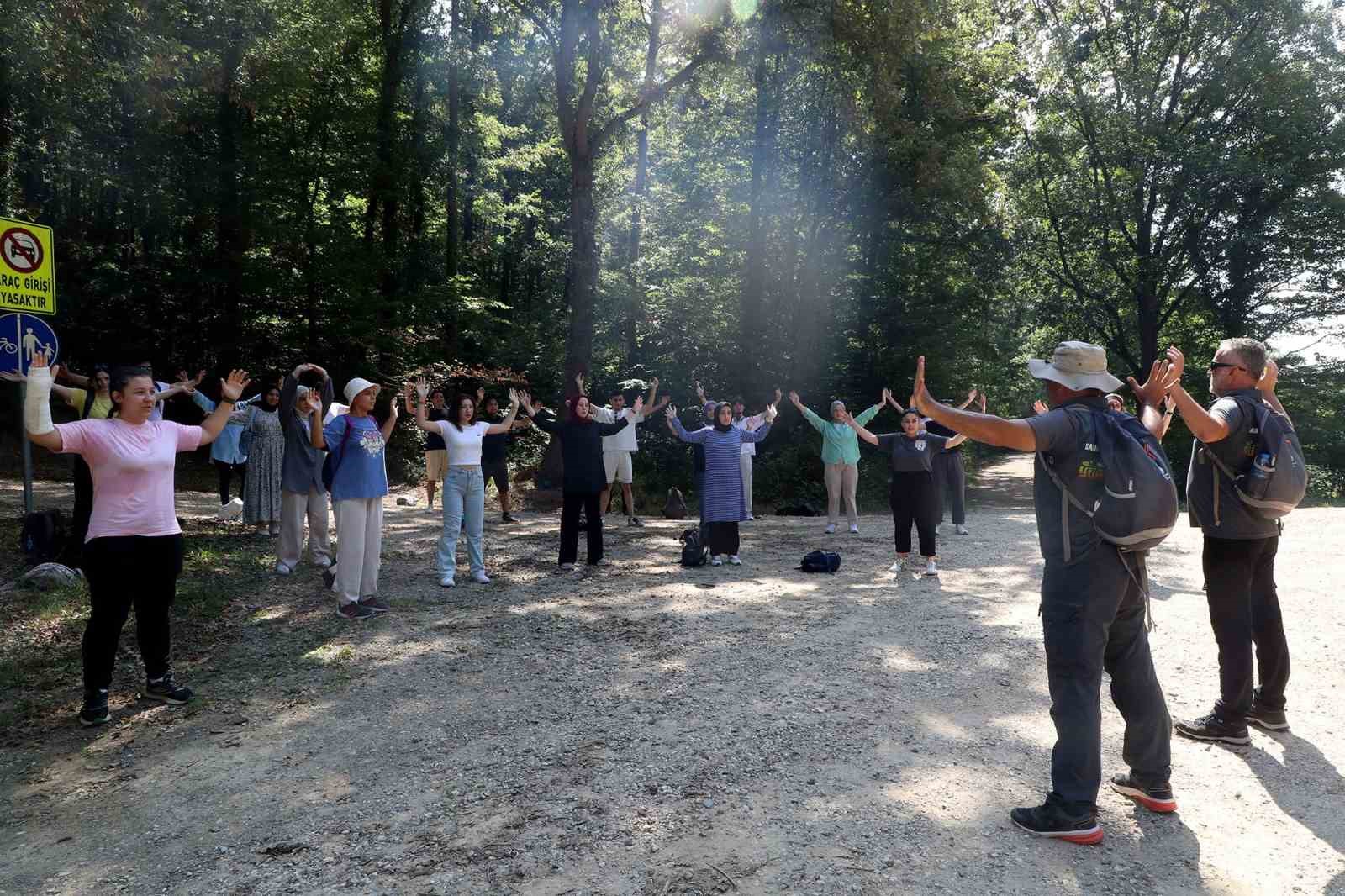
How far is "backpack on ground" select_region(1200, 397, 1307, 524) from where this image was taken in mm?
4652

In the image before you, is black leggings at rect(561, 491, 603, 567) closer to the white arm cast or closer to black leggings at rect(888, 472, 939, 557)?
black leggings at rect(888, 472, 939, 557)

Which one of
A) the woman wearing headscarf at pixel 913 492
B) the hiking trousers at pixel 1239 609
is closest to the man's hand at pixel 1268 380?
the hiking trousers at pixel 1239 609

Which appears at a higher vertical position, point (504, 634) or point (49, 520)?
point (49, 520)

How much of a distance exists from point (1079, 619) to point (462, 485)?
269 inches

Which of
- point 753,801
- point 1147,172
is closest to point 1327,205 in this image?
point 1147,172

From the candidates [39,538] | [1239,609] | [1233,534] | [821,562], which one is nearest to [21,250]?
[39,538]

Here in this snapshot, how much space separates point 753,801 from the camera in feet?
14.0

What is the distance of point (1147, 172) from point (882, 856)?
2657 centimetres

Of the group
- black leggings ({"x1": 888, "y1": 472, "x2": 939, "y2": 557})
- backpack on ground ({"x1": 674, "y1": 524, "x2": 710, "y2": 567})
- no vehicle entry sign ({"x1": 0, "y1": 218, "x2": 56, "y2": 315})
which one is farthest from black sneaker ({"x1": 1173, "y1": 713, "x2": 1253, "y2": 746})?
no vehicle entry sign ({"x1": 0, "y1": 218, "x2": 56, "y2": 315})

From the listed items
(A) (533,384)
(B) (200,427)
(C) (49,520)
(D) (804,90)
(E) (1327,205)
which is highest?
(D) (804,90)

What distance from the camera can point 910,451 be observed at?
10055mm

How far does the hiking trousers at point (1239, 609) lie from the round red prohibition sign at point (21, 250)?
377 inches

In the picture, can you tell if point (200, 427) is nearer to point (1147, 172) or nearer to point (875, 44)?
point (875, 44)

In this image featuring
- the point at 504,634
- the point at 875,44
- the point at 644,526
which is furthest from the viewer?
the point at 875,44
